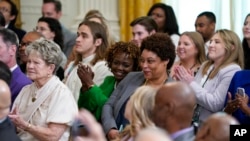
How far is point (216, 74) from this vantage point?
4676 millimetres

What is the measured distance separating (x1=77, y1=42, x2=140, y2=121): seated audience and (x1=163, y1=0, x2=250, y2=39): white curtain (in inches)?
90.1

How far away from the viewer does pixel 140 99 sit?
3143mm

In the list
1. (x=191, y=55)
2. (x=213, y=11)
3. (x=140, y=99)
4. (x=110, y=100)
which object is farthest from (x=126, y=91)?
(x=213, y=11)

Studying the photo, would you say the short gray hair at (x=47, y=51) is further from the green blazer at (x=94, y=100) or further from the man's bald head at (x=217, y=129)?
the man's bald head at (x=217, y=129)

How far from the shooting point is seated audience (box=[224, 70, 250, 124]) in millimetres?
4309

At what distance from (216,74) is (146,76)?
1.85 feet

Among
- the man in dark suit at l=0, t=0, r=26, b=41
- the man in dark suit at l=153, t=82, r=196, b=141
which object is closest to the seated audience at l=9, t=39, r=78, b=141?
the man in dark suit at l=153, t=82, r=196, b=141

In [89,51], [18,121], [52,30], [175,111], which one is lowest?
[18,121]

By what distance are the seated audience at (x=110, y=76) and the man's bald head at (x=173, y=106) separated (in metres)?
1.68

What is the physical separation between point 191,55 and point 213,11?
1.94 metres

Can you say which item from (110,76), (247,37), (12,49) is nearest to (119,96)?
(110,76)

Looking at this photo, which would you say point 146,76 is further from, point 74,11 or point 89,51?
point 74,11

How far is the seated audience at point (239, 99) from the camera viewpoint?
4.31 metres

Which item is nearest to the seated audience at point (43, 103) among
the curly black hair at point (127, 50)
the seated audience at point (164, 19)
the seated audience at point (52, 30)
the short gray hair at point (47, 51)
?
the short gray hair at point (47, 51)
